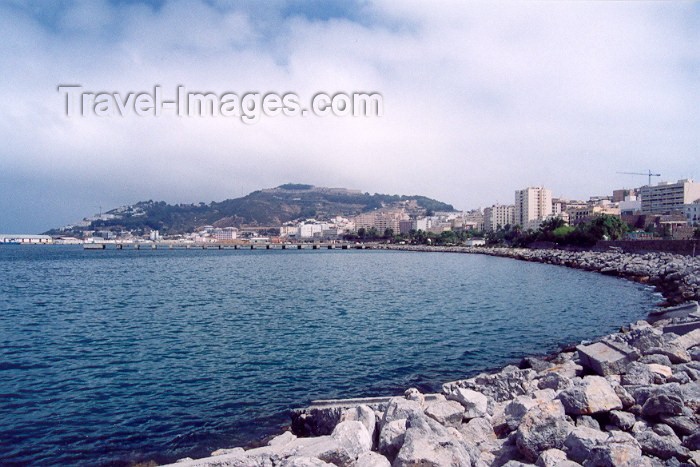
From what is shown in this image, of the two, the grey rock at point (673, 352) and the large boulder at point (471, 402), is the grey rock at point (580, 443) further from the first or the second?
the grey rock at point (673, 352)

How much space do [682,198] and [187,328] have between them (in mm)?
120701

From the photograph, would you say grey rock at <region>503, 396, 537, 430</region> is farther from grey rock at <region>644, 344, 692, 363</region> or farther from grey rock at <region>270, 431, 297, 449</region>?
grey rock at <region>644, 344, 692, 363</region>

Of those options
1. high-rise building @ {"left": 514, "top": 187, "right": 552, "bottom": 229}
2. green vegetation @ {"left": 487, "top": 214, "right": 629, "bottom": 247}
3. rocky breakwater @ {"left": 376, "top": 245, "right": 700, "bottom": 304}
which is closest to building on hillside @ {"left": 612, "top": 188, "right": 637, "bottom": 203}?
high-rise building @ {"left": 514, "top": 187, "right": 552, "bottom": 229}

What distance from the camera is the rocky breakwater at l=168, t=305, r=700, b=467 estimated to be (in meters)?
4.61

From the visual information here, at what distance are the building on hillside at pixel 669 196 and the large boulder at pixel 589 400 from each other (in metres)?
116

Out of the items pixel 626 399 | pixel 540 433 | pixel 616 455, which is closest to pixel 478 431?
pixel 540 433

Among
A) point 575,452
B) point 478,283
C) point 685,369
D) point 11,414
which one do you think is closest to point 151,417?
point 11,414

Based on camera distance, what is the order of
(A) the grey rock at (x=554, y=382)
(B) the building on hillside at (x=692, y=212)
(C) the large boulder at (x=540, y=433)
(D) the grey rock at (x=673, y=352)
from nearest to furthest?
(C) the large boulder at (x=540, y=433), (A) the grey rock at (x=554, y=382), (D) the grey rock at (x=673, y=352), (B) the building on hillside at (x=692, y=212)

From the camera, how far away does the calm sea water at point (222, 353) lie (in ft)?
26.5

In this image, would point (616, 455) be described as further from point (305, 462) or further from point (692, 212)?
point (692, 212)

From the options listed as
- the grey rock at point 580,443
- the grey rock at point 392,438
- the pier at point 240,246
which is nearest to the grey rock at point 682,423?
the grey rock at point 580,443

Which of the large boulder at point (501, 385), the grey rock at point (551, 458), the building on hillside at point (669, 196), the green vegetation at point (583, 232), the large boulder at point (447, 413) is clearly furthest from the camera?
the building on hillside at point (669, 196)

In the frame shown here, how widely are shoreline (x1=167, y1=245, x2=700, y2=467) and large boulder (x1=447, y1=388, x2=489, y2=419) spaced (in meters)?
0.01

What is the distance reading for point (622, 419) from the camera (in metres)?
5.50
